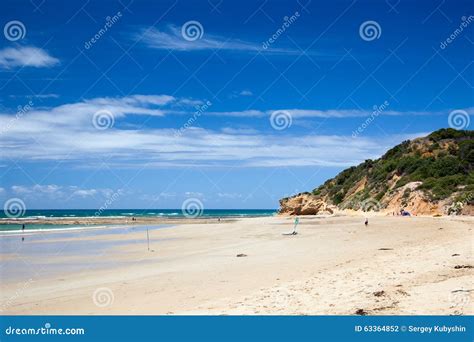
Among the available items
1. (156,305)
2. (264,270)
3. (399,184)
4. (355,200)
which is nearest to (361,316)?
(156,305)

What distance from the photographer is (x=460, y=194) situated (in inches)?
1571

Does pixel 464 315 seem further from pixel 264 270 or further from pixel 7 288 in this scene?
pixel 7 288

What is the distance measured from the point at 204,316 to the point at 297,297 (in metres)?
2.29

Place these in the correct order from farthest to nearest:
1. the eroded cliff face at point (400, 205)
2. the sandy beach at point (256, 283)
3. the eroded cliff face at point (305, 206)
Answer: the eroded cliff face at point (305, 206)
the eroded cliff face at point (400, 205)
the sandy beach at point (256, 283)
